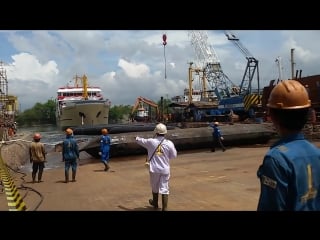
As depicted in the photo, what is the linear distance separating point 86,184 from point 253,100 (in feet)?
70.9

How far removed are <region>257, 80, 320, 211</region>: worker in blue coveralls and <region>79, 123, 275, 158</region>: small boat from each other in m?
16.7

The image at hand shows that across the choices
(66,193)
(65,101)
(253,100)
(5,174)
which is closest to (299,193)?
(66,193)

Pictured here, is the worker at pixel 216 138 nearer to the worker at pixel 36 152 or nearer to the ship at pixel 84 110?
the worker at pixel 36 152

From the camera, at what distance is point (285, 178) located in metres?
2.08

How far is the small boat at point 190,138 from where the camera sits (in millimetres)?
18938

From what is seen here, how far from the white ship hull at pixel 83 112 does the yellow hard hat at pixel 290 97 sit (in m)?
53.9

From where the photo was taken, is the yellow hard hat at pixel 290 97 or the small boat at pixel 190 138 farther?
the small boat at pixel 190 138

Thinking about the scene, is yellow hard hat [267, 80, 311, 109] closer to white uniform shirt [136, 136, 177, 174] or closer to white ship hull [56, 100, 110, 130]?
white uniform shirt [136, 136, 177, 174]

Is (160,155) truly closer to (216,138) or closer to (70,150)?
(70,150)

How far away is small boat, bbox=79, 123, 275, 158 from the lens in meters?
18.9

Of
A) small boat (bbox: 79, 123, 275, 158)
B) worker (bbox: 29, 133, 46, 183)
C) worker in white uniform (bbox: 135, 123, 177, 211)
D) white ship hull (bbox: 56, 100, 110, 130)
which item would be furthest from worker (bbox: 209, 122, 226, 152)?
white ship hull (bbox: 56, 100, 110, 130)

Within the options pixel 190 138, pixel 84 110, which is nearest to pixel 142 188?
pixel 190 138

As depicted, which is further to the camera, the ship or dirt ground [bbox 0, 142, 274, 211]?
the ship

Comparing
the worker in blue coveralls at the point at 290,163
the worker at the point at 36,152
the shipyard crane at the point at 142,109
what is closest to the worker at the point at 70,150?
the worker at the point at 36,152
